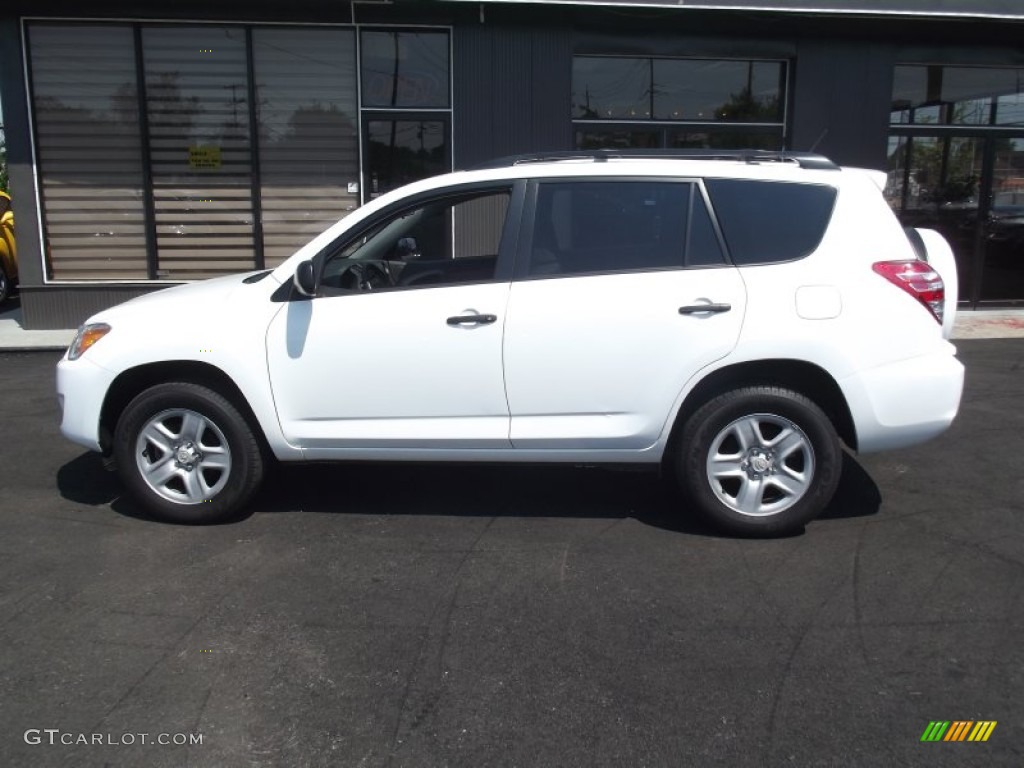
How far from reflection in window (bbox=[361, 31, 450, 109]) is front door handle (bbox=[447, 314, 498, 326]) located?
6.62 metres

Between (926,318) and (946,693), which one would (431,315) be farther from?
(946,693)

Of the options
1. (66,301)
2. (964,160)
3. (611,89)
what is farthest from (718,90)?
(66,301)

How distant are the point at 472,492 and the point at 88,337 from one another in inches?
88.9

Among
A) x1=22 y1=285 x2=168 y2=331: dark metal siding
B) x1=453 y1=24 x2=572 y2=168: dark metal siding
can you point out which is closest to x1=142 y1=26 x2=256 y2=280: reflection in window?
x1=22 y1=285 x2=168 y2=331: dark metal siding

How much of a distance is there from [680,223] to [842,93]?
7.49 metres

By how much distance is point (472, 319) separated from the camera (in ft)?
14.7

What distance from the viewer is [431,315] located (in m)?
4.54

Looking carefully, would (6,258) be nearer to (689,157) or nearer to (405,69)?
(405,69)

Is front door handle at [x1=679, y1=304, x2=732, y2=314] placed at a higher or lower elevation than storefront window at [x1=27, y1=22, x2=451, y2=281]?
lower

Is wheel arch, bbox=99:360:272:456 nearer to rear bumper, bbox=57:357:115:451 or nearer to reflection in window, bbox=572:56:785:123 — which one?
rear bumper, bbox=57:357:115:451

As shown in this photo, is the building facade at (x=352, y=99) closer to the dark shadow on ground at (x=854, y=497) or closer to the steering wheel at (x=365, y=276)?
the steering wheel at (x=365, y=276)

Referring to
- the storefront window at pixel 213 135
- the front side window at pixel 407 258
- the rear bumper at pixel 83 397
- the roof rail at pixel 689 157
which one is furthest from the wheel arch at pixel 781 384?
the storefront window at pixel 213 135

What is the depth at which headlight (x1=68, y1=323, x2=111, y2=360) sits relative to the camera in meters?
4.80

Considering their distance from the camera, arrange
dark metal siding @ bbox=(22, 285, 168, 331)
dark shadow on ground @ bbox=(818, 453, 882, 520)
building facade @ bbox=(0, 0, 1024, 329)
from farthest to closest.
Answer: dark metal siding @ bbox=(22, 285, 168, 331), building facade @ bbox=(0, 0, 1024, 329), dark shadow on ground @ bbox=(818, 453, 882, 520)
